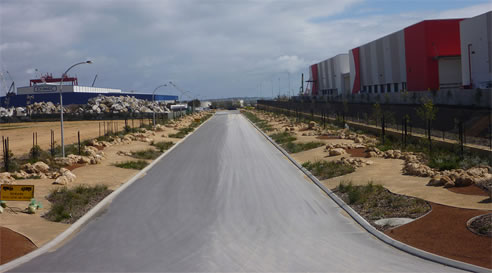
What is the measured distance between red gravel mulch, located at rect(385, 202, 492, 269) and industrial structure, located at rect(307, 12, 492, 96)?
3220 cm

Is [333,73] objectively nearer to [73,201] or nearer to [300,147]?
[300,147]

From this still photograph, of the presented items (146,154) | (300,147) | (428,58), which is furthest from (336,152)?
(428,58)

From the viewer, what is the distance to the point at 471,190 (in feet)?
50.5

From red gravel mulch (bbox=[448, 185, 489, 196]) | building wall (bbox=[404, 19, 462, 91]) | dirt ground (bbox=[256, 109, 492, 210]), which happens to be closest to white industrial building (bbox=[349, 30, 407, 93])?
building wall (bbox=[404, 19, 462, 91])

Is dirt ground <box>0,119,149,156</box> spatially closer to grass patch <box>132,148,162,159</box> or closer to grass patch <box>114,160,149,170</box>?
→ grass patch <box>132,148,162,159</box>

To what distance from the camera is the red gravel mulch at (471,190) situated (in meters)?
14.9

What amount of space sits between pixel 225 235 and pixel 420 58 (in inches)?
1922

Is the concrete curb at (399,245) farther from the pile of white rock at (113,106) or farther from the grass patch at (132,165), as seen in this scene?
the pile of white rock at (113,106)

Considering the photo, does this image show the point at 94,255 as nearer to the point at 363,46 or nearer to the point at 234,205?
the point at 234,205

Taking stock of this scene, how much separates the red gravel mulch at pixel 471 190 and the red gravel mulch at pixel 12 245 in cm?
1232

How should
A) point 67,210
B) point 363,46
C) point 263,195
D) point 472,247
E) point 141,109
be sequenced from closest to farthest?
point 472,247
point 67,210
point 263,195
point 363,46
point 141,109

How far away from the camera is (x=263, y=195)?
1767 cm

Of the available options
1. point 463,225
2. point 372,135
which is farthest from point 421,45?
point 463,225

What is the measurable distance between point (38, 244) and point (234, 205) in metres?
6.14
